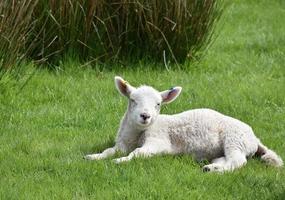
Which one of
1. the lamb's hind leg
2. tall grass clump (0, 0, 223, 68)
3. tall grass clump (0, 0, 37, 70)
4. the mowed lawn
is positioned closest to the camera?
the mowed lawn

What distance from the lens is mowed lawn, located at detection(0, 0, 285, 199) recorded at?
188 inches

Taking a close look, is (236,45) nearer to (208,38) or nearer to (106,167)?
(208,38)

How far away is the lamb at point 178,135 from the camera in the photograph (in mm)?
5238

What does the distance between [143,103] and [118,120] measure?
3.84 ft

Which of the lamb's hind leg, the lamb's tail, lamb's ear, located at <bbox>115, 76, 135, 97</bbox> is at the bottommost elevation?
the lamb's tail

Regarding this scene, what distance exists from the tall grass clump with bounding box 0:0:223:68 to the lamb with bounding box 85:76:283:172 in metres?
2.74

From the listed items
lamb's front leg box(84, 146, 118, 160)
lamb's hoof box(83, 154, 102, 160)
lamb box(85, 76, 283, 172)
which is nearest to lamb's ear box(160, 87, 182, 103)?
lamb box(85, 76, 283, 172)

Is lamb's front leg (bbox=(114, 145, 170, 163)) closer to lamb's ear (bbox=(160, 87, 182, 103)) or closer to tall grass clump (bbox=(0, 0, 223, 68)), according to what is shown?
lamb's ear (bbox=(160, 87, 182, 103))

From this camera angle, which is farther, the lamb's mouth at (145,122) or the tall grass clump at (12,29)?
the tall grass clump at (12,29)

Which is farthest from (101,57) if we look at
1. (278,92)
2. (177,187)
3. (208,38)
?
(177,187)

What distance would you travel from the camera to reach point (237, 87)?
7586mm

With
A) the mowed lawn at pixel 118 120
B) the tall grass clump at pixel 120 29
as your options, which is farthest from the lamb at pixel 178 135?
the tall grass clump at pixel 120 29

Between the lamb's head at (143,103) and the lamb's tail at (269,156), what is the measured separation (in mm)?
744

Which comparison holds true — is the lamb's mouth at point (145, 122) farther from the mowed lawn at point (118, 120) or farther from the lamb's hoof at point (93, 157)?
the lamb's hoof at point (93, 157)
